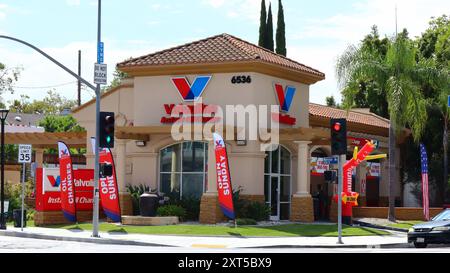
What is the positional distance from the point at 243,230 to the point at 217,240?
3.08 meters

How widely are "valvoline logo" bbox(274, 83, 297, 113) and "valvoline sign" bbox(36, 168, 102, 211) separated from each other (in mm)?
8830

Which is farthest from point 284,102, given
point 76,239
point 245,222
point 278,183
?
point 76,239

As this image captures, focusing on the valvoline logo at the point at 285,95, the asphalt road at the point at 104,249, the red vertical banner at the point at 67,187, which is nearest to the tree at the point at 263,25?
the valvoline logo at the point at 285,95

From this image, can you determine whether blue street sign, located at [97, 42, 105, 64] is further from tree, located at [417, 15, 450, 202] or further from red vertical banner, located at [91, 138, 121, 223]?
tree, located at [417, 15, 450, 202]

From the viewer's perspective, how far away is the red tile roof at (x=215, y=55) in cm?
3691

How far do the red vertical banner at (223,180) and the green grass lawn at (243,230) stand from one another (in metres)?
0.82

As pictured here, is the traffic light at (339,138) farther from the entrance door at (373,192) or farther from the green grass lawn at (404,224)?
the entrance door at (373,192)

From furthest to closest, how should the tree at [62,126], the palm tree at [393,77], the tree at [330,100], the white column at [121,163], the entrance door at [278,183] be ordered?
the tree at [62,126] < the tree at [330,100] < the entrance door at [278,183] < the white column at [121,163] < the palm tree at [393,77]

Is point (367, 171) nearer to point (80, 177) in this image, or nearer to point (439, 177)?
point (439, 177)

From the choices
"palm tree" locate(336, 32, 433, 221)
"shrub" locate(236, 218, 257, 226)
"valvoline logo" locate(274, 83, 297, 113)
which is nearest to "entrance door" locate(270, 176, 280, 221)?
"valvoline logo" locate(274, 83, 297, 113)

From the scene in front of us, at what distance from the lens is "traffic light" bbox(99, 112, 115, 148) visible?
29375 millimetres
